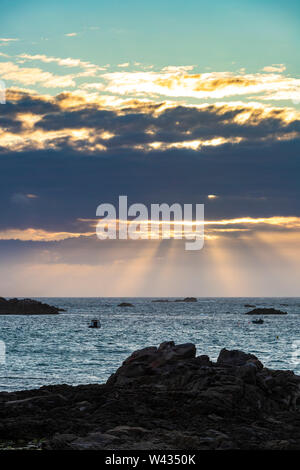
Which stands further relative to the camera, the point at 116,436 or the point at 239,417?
the point at 239,417

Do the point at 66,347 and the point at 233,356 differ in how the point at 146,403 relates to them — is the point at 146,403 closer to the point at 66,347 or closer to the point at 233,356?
the point at 233,356

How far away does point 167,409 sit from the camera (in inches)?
935

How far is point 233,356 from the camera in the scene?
31.8 metres

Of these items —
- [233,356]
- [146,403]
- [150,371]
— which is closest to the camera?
[146,403]

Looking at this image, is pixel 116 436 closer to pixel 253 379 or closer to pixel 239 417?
pixel 239 417

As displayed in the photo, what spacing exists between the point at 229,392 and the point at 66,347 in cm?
5142

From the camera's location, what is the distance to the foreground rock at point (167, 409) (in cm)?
1948

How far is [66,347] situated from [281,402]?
50.9m

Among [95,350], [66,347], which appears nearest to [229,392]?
[95,350]

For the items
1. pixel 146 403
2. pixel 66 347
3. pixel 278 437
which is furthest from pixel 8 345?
pixel 278 437

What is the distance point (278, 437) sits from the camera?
67.2 feet

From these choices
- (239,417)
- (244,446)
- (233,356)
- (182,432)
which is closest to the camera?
(244,446)

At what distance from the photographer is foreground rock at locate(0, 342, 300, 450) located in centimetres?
1948

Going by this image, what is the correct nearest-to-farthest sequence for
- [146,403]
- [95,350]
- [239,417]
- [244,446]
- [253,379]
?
1. [244,446]
2. [239,417]
3. [146,403]
4. [253,379]
5. [95,350]
